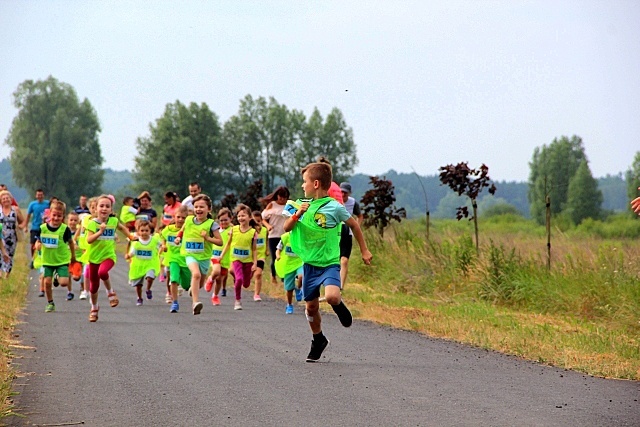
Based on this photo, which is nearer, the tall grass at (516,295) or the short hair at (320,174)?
the short hair at (320,174)

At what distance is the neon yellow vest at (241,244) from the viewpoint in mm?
17703

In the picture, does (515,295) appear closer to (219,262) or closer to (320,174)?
(219,262)

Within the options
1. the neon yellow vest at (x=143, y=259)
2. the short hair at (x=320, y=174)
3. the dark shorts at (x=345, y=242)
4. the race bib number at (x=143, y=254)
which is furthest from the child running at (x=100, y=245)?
the short hair at (x=320, y=174)

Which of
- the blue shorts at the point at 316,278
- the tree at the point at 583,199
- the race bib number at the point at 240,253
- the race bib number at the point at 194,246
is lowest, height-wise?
the blue shorts at the point at 316,278

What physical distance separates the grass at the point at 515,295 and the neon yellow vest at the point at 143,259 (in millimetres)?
2845

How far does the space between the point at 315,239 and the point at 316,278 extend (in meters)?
0.38

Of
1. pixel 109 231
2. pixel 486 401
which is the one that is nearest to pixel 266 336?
pixel 109 231

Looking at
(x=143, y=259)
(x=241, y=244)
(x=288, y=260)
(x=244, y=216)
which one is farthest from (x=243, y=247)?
(x=143, y=259)

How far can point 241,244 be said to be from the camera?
698 inches

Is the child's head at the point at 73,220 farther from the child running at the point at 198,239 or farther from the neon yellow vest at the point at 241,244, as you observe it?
the child running at the point at 198,239

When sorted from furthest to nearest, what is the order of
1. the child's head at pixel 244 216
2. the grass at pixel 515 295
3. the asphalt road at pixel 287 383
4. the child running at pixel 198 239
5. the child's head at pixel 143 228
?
the child's head at pixel 143 228 → the child's head at pixel 244 216 → the child running at pixel 198 239 → the grass at pixel 515 295 → the asphalt road at pixel 287 383

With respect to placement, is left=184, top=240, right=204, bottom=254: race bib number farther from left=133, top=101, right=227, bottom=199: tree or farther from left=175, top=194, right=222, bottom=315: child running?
left=133, top=101, right=227, bottom=199: tree

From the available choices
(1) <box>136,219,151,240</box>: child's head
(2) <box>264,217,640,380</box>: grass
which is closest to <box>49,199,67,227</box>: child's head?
(1) <box>136,219,151,240</box>: child's head

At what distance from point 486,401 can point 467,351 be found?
328cm
